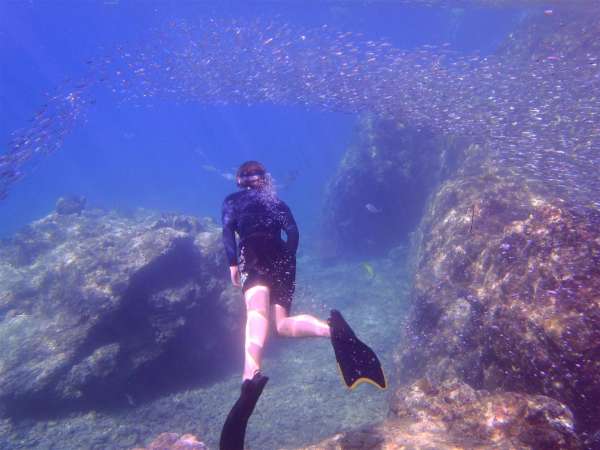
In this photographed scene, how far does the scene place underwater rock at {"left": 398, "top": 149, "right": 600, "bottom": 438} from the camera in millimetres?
4547

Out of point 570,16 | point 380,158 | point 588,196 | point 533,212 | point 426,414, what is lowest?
point 426,414

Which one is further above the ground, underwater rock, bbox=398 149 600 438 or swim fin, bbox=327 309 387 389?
underwater rock, bbox=398 149 600 438

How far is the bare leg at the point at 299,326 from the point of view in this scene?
15.3 feet

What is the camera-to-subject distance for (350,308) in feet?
47.4

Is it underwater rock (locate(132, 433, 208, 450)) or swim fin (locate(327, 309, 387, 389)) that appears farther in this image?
underwater rock (locate(132, 433, 208, 450))

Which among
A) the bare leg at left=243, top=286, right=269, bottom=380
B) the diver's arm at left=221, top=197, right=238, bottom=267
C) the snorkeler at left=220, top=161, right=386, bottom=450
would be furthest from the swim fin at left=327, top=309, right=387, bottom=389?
the diver's arm at left=221, top=197, right=238, bottom=267

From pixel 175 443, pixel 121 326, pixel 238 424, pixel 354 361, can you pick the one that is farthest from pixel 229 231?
pixel 121 326

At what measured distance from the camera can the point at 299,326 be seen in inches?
188

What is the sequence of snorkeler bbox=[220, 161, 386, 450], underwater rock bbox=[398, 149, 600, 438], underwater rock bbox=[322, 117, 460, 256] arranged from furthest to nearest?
underwater rock bbox=[322, 117, 460, 256]
underwater rock bbox=[398, 149, 600, 438]
snorkeler bbox=[220, 161, 386, 450]

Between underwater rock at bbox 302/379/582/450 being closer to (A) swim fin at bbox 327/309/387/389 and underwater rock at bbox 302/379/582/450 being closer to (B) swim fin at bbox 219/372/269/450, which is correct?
(A) swim fin at bbox 327/309/387/389

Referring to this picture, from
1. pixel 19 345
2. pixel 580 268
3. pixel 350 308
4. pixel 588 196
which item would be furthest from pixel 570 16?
pixel 19 345

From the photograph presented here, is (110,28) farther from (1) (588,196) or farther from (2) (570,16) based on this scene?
(1) (588,196)

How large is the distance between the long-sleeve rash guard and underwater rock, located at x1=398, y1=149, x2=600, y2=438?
347 cm

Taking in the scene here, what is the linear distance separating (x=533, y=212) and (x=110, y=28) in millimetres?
66027
